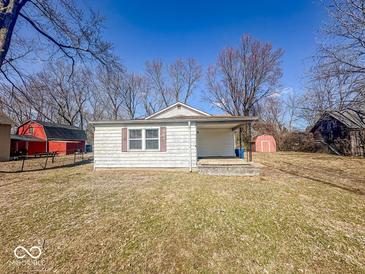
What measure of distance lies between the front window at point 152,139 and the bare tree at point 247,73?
21091 mm

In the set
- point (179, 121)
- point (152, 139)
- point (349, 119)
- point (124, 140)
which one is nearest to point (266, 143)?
point (349, 119)

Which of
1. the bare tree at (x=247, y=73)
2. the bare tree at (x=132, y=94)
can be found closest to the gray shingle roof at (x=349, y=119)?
the bare tree at (x=247, y=73)

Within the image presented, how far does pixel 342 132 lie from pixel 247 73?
48.2 ft

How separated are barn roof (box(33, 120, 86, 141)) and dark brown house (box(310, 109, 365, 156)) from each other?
32.6 meters

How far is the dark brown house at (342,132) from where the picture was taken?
48.3 feet

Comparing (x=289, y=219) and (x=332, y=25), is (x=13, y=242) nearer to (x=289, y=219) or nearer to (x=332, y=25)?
(x=289, y=219)

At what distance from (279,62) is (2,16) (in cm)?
2991

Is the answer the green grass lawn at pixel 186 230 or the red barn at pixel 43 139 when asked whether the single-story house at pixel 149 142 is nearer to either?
the green grass lawn at pixel 186 230

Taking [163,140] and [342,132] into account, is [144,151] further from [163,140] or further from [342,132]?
[342,132]

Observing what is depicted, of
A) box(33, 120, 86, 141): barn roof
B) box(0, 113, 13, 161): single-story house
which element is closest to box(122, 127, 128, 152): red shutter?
box(0, 113, 13, 161): single-story house

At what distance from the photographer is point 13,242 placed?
2.79m

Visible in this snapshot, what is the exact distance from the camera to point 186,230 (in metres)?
3.12

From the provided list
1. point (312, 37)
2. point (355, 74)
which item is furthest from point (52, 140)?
point (355, 74)

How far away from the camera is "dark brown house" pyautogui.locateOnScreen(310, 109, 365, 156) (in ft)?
48.3
